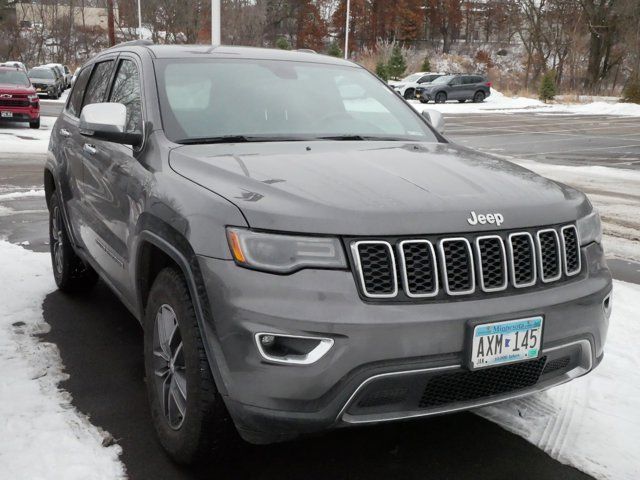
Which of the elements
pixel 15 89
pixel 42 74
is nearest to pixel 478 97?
pixel 42 74

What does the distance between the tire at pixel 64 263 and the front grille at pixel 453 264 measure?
320cm

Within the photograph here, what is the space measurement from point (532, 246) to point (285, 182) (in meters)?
0.98

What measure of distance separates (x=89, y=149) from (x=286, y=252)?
2297 mm

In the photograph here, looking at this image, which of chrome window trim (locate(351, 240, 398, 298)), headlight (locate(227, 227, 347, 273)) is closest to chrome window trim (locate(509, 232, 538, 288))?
chrome window trim (locate(351, 240, 398, 298))

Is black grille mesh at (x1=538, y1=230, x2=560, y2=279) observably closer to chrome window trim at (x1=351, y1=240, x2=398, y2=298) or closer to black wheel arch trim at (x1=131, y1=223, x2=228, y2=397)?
chrome window trim at (x1=351, y1=240, x2=398, y2=298)

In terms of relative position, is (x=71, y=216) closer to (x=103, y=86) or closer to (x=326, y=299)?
(x=103, y=86)

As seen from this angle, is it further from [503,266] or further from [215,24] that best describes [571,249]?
[215,24]

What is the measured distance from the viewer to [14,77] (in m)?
20.8

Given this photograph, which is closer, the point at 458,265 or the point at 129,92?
the point at 458,265

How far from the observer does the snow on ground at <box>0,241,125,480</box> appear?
295 cm

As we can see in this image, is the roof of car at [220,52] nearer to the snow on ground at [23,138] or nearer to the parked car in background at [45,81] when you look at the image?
the snow on ground at [23,138]

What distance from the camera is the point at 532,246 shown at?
9.05 ft

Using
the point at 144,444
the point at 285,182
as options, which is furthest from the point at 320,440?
the point at 285,182

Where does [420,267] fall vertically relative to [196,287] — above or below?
above
